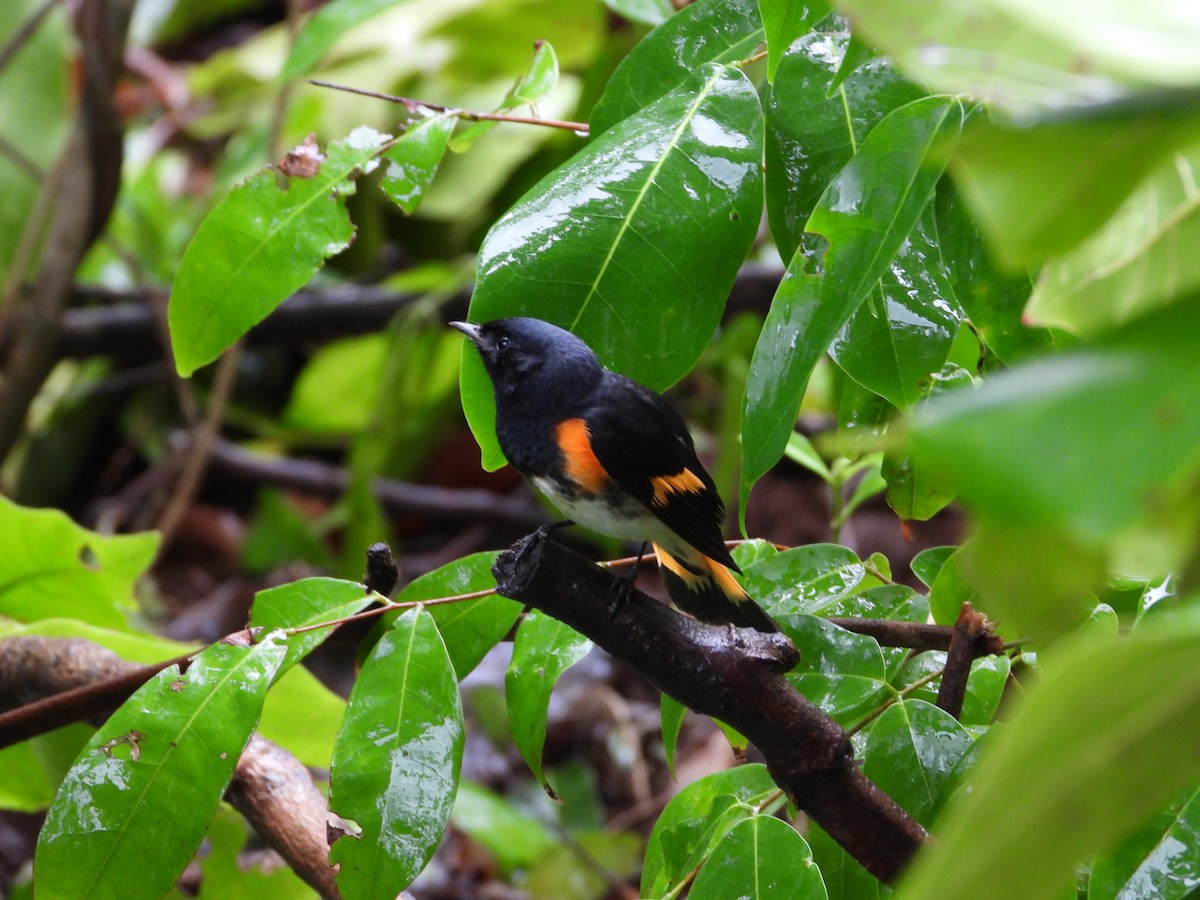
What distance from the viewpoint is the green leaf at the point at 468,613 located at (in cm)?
109

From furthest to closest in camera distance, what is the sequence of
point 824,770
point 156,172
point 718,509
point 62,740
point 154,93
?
point 154,93
point 156,172
point 62,740
point 718,509
point 824,770

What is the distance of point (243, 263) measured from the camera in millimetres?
1044

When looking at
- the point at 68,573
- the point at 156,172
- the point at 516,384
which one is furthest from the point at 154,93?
the point at 516,384

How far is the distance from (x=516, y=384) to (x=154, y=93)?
13.2 ft

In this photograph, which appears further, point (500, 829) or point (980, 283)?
point (500, 829)

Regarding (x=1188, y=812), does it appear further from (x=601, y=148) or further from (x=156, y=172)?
(x=156, y=172)

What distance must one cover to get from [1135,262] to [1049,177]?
0.10m

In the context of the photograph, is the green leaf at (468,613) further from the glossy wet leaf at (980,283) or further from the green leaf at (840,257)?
the glossy wet leaf at (980,283)

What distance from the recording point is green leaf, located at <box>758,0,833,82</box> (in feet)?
2.73

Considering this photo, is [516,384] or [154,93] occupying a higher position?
[516,384]

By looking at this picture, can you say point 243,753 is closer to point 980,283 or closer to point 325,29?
point 325,29

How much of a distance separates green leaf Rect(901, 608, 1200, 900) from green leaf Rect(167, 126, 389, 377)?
80 cm

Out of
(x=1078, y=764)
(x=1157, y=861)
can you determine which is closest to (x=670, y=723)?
(x=1157, y=861)

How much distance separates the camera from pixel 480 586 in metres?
1.13
